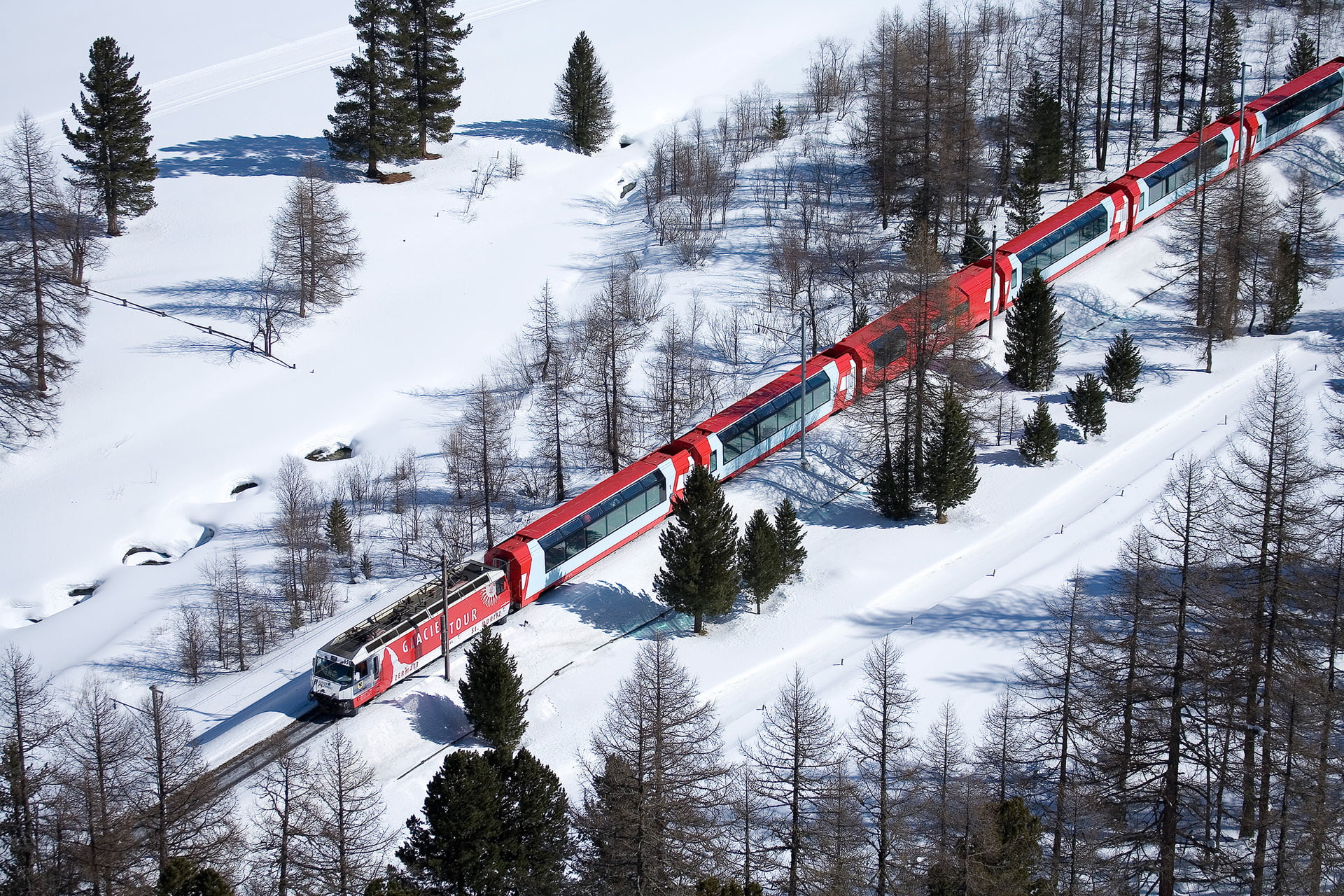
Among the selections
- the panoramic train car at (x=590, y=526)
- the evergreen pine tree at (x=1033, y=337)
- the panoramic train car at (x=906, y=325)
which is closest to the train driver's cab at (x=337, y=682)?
the panoramic train car at (x=590, y=526)

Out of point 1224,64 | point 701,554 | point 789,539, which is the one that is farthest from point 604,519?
point 1224,64

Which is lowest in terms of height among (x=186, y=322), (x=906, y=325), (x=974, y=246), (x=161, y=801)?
(x=161, y=801)

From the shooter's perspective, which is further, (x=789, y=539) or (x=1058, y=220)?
(x=1058, y=220)

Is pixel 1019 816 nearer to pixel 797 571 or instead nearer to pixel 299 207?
pixel 797 571

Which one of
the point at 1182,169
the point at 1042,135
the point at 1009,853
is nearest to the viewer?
the point at 1009,853

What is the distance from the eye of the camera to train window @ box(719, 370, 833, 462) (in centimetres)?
4519

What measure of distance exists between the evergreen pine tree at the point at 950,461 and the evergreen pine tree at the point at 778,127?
34.7 meters

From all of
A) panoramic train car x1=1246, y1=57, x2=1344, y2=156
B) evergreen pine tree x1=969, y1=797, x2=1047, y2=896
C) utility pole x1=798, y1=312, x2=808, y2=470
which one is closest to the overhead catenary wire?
utility pole x1=798, y1=312, x2=808, y2=470

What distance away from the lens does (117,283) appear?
2462 inches

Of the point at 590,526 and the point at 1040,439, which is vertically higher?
the point at 1040,439

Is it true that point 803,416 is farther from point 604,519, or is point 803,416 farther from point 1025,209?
point 1025,209

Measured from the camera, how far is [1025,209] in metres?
60.4

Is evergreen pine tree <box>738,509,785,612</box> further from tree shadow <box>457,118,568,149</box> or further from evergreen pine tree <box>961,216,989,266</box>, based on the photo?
tree shadow <box>457,118,568,149</box>

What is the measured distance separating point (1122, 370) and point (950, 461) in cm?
1073
